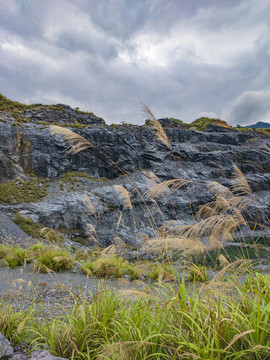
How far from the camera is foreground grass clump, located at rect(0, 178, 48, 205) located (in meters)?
19.5

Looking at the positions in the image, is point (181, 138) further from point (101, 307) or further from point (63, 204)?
point (101, 307)

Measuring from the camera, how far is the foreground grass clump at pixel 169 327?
1.58 meters

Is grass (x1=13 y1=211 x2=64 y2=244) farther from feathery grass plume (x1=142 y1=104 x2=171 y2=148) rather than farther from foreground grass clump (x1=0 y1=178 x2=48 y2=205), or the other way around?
feathery grass plume (x1=142 y1=104 x2=171 y2=148)

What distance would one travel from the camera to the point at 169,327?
74.3 inches

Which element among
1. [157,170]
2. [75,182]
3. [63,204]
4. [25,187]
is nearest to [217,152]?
[157,170]

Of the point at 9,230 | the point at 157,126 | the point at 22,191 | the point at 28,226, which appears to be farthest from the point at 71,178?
the point at 157,126

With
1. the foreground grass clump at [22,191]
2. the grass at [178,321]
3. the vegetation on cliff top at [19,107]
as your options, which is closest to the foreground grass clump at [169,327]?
the grass at [178,321]

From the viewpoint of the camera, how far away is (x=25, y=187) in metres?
22.3

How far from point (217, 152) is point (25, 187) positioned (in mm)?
29221

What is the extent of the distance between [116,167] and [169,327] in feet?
89.7

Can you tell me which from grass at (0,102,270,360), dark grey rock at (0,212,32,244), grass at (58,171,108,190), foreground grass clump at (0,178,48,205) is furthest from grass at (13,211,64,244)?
grass at (0,102,270,360)

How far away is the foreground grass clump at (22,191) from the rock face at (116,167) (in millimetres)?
988

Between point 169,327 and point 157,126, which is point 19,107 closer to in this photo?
point 157,126

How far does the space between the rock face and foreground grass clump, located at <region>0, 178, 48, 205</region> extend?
3.24ft
